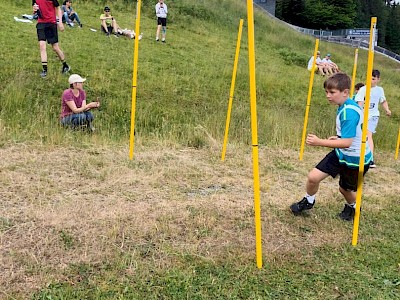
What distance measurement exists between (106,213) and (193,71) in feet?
24.7

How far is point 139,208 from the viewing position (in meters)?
4.03

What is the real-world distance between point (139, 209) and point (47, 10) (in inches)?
200

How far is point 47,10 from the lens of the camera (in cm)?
743

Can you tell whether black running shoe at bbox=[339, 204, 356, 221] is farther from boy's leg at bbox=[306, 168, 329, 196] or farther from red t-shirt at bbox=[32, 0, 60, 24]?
red t-shirt at bbox=[32, 0, 60, 24]

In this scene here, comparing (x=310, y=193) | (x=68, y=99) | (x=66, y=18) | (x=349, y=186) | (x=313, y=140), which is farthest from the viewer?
(x=66, y=18)

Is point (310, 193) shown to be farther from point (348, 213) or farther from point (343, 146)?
point (343, 146)

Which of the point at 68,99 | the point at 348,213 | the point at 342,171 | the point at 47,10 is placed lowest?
the point at 348,213

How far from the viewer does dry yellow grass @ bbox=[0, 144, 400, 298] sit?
3273 mm

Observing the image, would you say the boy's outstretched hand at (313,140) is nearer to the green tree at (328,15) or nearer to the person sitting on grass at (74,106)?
the person sitting on grass at (74,106)

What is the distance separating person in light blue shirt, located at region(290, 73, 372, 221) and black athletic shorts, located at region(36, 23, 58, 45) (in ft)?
18.1

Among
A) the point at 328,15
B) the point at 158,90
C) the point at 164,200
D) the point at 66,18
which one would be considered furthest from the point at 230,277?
the point at 328,15

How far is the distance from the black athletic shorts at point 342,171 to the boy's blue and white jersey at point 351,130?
0.17 ft

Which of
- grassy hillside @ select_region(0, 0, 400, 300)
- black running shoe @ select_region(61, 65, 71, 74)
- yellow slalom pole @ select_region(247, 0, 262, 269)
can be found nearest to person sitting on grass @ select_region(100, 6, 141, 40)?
grassy hillside @ select_region(0, 0, 400, 300)

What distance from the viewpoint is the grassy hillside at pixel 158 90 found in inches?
278
